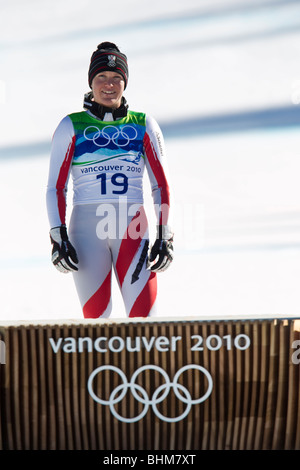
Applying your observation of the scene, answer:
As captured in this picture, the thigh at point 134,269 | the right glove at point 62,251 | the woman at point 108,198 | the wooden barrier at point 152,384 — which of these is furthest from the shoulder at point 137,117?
the wooden barrier at point 152,384

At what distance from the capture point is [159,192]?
2.37 meters

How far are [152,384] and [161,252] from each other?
81 cm

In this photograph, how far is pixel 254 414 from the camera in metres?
1.57

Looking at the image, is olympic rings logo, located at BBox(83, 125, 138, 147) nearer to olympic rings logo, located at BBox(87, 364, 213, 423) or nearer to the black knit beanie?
the black knit beanie

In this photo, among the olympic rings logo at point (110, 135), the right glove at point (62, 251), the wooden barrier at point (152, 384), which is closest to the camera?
the wooden barrier at point (152, 384)

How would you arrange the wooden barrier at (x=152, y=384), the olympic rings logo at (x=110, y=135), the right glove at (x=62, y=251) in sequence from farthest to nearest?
the olympic rings logo at (x=110, y=135), the right glove at (x=62, y=251), the wooden barrier at (x=152, y=384)

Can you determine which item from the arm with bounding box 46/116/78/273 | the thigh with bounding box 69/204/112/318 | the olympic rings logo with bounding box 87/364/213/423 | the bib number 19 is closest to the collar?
the arm with bounding box 46/116/78/273

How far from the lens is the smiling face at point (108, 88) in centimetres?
239

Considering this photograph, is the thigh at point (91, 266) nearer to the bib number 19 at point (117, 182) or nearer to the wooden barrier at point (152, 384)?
the bib number 19 at point (117, 182)

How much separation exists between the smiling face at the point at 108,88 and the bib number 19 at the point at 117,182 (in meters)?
0.29

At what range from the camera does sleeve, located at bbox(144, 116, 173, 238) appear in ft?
7.72
